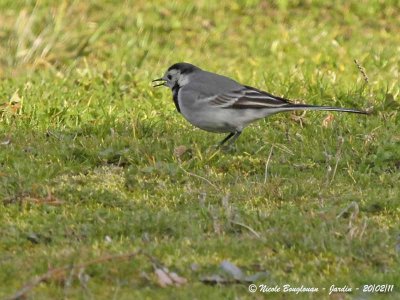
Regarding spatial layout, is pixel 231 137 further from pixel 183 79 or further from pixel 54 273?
pixel 54 273

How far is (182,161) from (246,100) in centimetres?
85

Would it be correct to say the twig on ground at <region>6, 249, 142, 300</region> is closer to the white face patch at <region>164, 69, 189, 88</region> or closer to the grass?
the grass

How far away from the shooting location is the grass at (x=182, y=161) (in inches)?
245

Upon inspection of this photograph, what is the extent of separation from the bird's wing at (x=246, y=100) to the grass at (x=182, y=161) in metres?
0.37

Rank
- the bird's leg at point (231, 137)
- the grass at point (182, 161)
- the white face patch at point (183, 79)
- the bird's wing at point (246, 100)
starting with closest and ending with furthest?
the grass at point (182, 161) < the bird's wing at point (246, 100) < the bird's leg at point (231, 137) < the white face patch at point (183, 79)

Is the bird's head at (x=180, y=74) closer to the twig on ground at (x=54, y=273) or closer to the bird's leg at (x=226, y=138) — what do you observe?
the bird's leg at (x=226, y=138)

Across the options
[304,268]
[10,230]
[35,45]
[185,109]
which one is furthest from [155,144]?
[35,45]

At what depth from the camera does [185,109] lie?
9.09 metres

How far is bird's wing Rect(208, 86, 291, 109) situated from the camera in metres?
8.88

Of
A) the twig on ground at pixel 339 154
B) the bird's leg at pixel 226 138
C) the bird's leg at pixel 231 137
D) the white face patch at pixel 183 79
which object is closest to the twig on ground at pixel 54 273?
the twig on ground at pixel 339 154

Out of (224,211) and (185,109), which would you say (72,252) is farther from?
(185,109)

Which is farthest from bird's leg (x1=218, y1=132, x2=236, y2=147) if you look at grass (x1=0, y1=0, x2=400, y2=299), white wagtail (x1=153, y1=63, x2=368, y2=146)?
grass (x1=0, y1=0, x2=400, y2=299)

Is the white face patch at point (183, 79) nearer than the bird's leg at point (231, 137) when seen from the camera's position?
No

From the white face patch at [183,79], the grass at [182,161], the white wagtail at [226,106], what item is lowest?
the grass at [182,161]
